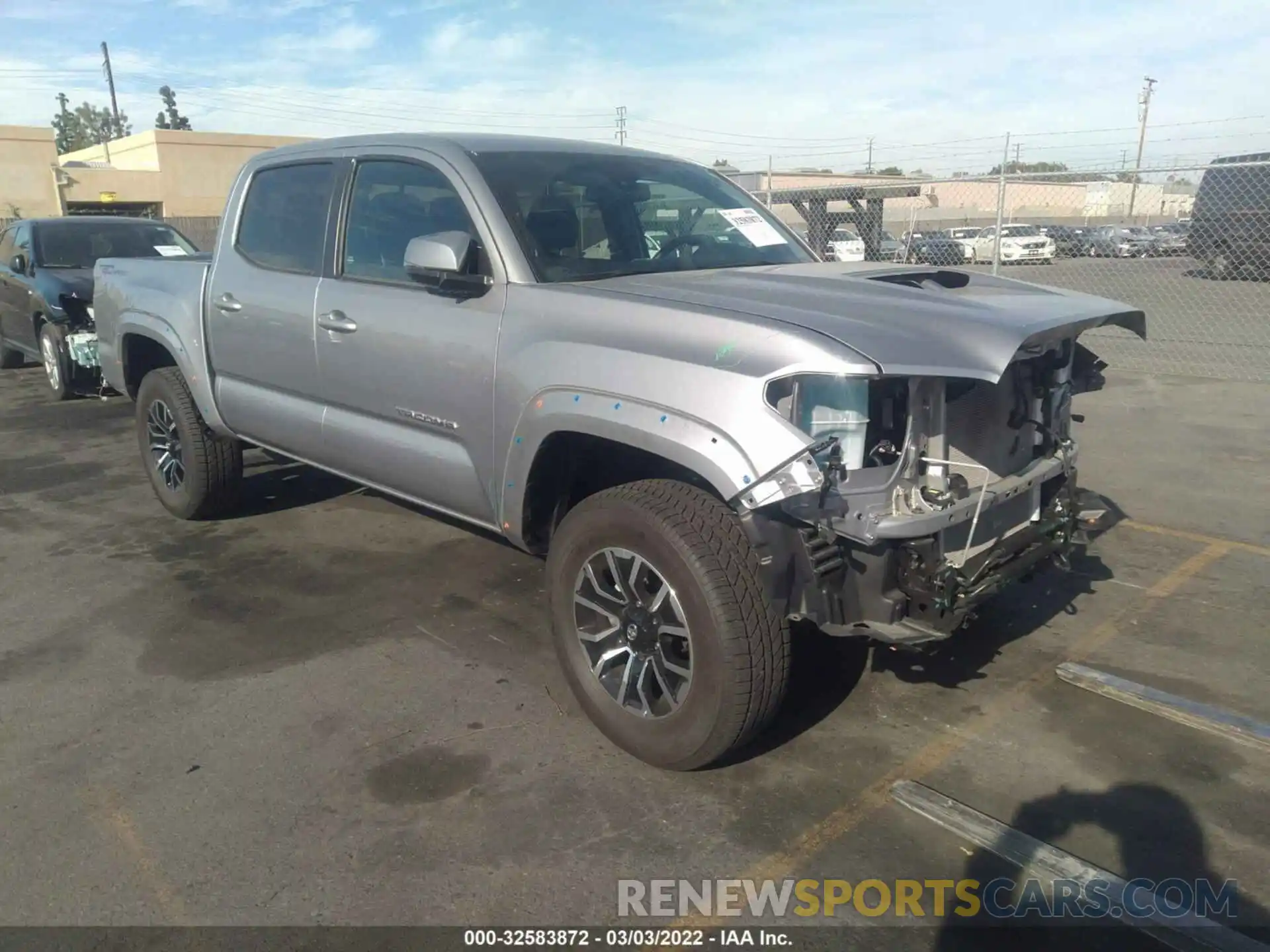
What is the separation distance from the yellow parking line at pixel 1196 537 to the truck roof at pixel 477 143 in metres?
3.33

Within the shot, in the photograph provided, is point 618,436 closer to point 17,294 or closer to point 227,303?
point 227,303

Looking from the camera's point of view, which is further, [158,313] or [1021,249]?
[1021,249]

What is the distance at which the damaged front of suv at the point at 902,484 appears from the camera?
2668mm

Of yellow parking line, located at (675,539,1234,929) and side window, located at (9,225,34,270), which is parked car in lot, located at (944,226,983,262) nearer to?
yellow parking line, located at (675,539,1234,929)

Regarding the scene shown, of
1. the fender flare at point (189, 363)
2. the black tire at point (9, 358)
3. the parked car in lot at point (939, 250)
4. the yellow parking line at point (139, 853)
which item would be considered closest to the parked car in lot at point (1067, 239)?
the parked car in lot at point (939, 250)

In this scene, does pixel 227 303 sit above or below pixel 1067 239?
above

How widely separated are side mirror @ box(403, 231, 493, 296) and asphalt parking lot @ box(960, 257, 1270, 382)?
900 cm

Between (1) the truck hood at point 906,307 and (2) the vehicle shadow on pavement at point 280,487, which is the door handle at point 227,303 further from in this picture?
(1) the truck hood at point 906,307

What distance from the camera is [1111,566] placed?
4.83 meters

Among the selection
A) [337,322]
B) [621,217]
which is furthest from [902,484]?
[337,322]

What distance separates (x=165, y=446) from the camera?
5777mm

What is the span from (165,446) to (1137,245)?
20.1 meters

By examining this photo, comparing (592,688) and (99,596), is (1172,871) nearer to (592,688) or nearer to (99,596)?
(592,688)

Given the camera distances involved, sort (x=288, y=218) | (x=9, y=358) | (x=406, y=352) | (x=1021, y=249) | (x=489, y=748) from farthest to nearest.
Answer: (x=1021, y=249) → (x=9, y=358) → (x=288, y=218) → (x=406, y=352) → (x=489, y=748)
